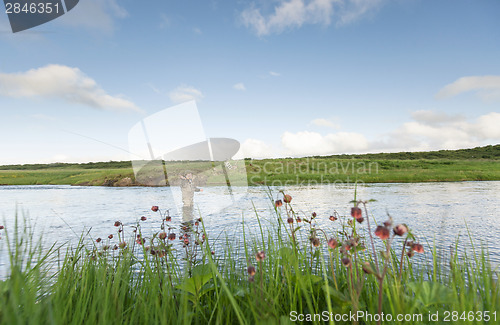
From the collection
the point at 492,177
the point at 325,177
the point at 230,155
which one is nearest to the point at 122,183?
the point at 325,177

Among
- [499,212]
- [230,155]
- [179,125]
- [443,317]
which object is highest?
[179,125]

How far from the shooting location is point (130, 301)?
2.23 meters

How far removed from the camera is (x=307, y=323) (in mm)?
1913

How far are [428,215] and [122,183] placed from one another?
2888 centimetres

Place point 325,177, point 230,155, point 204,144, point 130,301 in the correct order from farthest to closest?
point 325,177
point 230,155
point 204,144
point 130,301

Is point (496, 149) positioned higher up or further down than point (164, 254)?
higher up

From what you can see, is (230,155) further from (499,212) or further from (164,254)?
(499,212)

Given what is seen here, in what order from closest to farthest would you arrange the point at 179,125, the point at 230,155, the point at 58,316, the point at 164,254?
the point at 58,316
the point at 164,254
the point at 179,125
the point at 230,155

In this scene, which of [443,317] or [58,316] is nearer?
[58,316]

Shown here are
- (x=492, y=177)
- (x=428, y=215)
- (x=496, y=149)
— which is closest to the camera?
(x=428, y=215)

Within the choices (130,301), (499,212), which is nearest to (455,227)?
(499,212)

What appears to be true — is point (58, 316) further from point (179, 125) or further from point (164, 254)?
point (179, 125)

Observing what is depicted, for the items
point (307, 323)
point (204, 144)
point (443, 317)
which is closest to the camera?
point (443, 317)

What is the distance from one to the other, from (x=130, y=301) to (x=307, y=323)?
4.48 ft
